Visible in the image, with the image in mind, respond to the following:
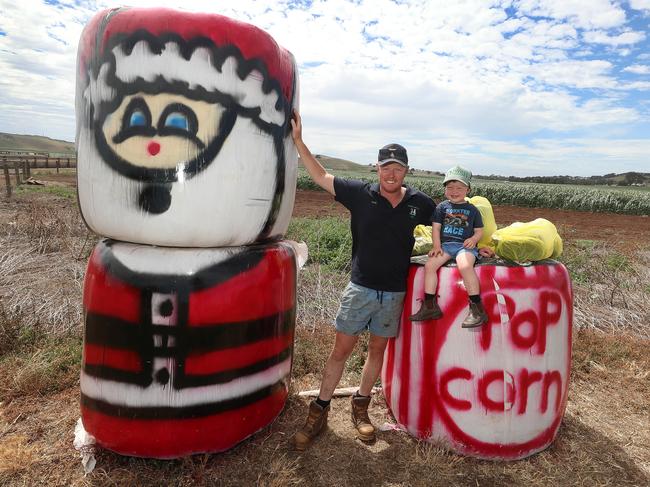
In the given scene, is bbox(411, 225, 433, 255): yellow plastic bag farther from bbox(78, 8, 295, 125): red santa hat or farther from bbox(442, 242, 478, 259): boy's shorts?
bbox(78, 8, 295, 125): red santa hat

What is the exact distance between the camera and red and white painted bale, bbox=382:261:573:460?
3035 millimetres

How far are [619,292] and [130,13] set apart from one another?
7162mm

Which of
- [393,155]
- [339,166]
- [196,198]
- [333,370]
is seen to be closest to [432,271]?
[393,155]

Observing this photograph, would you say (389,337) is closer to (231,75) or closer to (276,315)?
(276,315)

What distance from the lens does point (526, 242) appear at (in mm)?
3121

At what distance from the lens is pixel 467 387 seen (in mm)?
3092

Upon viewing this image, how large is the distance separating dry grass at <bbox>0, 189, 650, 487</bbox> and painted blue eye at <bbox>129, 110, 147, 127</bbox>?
2032 millimetres

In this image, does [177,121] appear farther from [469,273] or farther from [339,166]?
[339,166]

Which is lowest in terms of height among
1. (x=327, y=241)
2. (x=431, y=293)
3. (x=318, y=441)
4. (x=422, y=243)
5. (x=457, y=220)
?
(x=318, y=441)

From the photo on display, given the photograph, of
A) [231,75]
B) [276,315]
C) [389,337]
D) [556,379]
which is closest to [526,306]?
[556,379]

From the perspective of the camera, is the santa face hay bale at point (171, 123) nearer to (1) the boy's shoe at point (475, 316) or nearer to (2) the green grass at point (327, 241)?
(1) the boy's shoe at point (475, 316)

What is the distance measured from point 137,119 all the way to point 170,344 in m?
1.29

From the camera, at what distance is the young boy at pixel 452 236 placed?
3117mm

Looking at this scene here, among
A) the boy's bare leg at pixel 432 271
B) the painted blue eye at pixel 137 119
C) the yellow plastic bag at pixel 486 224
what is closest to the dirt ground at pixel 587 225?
the yellow plastic bag at pixel 486 224
